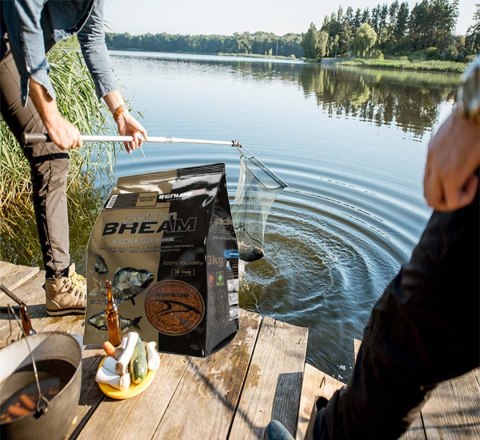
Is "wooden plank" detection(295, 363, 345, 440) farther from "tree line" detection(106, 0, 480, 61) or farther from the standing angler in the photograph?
"tree line" detection(106, 0, 480, 61)

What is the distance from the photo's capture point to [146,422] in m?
1.58

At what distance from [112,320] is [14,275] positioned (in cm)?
126

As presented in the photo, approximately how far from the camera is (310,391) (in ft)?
5.87

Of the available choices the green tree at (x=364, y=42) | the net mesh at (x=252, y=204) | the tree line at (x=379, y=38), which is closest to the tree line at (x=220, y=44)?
the tree line at (x=379, y=38)

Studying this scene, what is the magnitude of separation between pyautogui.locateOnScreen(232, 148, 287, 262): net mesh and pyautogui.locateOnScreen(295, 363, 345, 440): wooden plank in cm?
175

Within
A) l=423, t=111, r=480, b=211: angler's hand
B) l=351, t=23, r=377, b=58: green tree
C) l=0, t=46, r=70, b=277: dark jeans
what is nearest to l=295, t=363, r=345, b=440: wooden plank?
l=423, t=111, r=480, b=211: angler's hand

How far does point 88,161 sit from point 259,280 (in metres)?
3.08

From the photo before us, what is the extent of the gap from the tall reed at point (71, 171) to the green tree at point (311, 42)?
6415 centimetres

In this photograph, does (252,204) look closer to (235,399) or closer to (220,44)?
(235,399)

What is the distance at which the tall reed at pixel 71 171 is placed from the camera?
13.9 feet

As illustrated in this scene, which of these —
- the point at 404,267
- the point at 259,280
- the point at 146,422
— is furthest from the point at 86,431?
the point at 259,280

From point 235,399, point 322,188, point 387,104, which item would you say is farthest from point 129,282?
point 387,104

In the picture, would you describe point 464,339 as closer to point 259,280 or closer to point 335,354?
point 335,354

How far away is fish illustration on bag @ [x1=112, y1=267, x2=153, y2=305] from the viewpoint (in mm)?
1810
